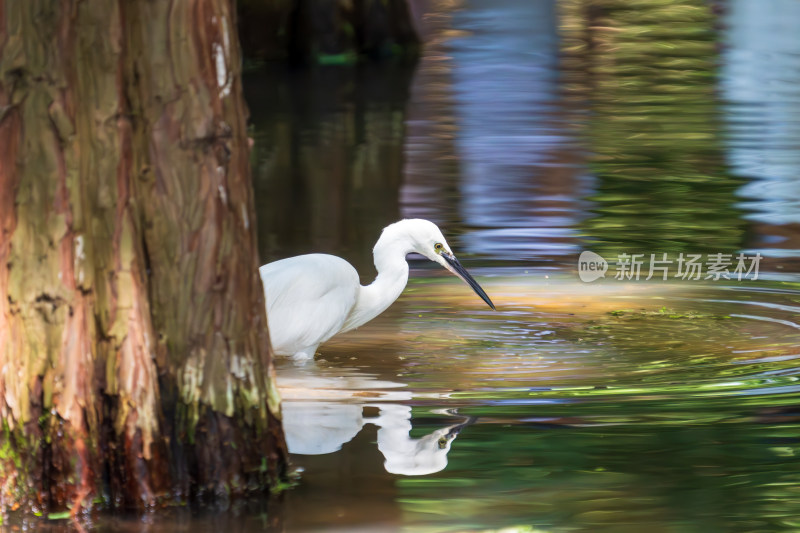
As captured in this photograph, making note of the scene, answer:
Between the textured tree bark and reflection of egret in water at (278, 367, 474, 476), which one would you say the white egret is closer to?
reflection of egret in water at (278, 367, 474, 476)

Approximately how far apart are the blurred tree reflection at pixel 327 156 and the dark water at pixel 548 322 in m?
0.06

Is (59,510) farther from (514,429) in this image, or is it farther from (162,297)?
(514,429)

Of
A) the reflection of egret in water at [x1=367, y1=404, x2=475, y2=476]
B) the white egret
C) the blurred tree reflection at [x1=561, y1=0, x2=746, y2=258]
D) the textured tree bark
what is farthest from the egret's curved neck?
the textured tree bark

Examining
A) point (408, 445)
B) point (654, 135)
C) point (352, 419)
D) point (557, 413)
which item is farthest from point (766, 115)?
point (408, 445)

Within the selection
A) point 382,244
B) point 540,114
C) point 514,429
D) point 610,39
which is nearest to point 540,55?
point 610,39

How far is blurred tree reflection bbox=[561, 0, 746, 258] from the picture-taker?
12070 millimetres

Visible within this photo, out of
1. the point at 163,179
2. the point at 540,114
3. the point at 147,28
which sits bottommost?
the point at 540,114

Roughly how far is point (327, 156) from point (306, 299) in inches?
348

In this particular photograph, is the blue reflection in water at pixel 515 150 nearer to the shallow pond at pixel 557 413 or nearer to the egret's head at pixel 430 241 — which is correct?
the shallow pond at pixel 557 413

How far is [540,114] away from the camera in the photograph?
2086cm

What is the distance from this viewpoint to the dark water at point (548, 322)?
5.90 metres

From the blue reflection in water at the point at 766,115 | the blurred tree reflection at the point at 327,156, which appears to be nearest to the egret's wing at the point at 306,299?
the blurred tree reflection at the point at 327,156

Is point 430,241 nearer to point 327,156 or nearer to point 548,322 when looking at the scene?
point 548,322

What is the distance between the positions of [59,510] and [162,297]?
83cm
